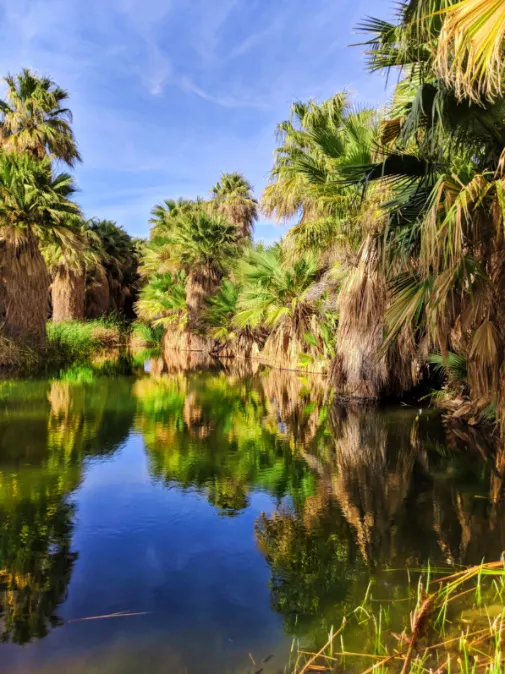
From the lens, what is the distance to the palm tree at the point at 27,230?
1803 centimetres

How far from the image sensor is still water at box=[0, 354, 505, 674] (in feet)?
9.51

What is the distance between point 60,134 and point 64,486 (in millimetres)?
21788

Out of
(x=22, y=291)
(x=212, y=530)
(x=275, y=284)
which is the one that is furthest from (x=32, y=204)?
(x=212, y=530)

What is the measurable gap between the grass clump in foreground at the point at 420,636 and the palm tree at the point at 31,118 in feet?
80.1

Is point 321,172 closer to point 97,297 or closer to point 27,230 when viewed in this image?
point 27,230

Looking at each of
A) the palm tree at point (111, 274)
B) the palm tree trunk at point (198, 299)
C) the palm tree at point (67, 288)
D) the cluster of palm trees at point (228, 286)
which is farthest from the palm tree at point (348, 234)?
the palm tree at point (111, 274)

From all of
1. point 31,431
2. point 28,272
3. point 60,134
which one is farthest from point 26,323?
point 31,431

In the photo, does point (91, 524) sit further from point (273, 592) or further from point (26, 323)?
point (26, 323)

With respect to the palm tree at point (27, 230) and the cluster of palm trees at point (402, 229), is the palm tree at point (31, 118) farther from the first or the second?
the cluster of palm trees at point (402, 229)

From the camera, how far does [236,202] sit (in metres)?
34.9

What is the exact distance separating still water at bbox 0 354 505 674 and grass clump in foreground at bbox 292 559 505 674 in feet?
0.53

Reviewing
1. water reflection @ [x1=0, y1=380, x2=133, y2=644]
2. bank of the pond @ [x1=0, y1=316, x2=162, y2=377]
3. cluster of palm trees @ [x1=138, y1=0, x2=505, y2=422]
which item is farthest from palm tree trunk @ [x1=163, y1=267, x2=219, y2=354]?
water reflection @ [x1=0, y1=380, x2=133, y2=644]

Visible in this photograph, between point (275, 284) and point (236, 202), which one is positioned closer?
point (275, 284)

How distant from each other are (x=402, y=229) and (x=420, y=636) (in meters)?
4.46
